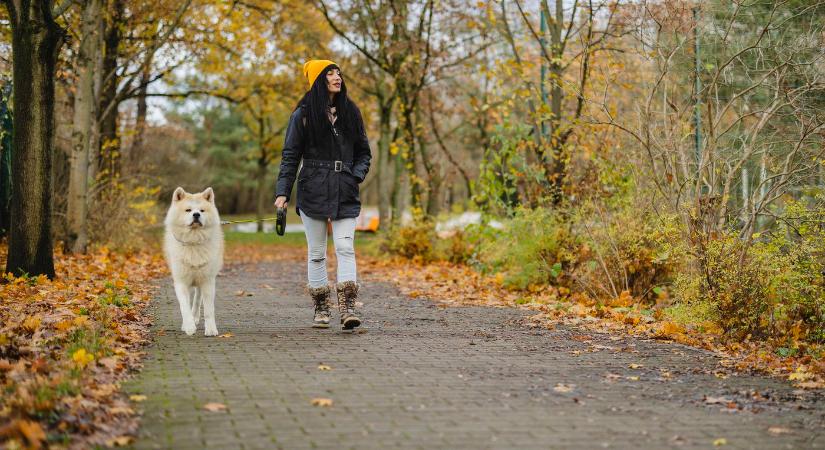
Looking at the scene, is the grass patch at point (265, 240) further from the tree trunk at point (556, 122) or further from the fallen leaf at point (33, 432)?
the fallen leaf at point (33, 432)

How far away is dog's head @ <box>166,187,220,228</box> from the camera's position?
311 inches

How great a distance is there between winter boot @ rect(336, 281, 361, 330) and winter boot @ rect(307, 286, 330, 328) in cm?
31

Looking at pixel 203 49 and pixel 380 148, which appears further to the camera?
pixel 380 148

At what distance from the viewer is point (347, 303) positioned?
8.35 m

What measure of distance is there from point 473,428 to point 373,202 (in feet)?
240

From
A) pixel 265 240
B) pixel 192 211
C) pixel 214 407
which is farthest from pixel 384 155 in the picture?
pixel 214 407

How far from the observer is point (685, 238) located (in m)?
9.07

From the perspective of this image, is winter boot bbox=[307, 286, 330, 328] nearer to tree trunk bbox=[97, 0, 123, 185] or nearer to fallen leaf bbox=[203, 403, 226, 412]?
fallen leaf bbox=[203, 403, 226, 412]

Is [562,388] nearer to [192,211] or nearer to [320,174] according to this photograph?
[320,174]

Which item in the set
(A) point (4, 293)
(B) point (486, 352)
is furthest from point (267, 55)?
(B) point (486, 352)

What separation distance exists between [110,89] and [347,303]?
17557 mm

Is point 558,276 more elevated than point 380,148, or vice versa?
point 380,148

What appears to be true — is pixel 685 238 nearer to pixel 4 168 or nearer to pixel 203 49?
pixel 4 168

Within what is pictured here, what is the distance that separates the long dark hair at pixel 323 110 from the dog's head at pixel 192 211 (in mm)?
1123
